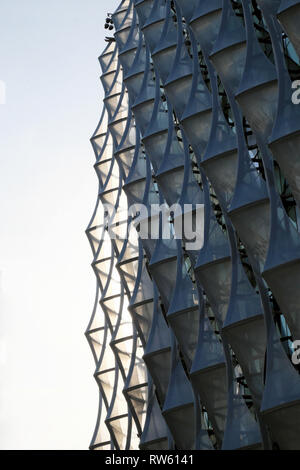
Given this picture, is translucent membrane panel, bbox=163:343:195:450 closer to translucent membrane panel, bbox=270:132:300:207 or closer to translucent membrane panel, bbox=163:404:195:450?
translucent membrane panel, bbox=163:404:195:450

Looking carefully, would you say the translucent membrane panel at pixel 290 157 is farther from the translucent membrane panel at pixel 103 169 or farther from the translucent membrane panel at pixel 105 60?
the translucent membrane panel at pixel 105 60

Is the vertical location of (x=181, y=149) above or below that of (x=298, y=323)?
above

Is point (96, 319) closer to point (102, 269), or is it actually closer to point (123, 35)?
point (102, 269)

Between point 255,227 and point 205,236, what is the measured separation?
14.2 ft

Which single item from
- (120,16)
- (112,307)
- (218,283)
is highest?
(120,16)

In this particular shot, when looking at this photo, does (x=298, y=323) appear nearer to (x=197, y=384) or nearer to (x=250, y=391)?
(x=250, y=391)

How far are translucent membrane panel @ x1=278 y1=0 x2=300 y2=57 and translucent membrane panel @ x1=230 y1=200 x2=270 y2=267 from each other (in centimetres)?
557

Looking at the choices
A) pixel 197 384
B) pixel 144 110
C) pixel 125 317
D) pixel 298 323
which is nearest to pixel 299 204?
pixel 298 323

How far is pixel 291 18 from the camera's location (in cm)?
2488

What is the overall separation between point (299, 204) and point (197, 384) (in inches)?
388

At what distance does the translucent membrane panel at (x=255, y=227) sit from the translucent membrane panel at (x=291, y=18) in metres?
5.57

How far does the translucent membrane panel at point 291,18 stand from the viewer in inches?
974

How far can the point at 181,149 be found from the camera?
3878cm

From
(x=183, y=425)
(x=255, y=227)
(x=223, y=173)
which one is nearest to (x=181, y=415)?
(x=183, y=425)
